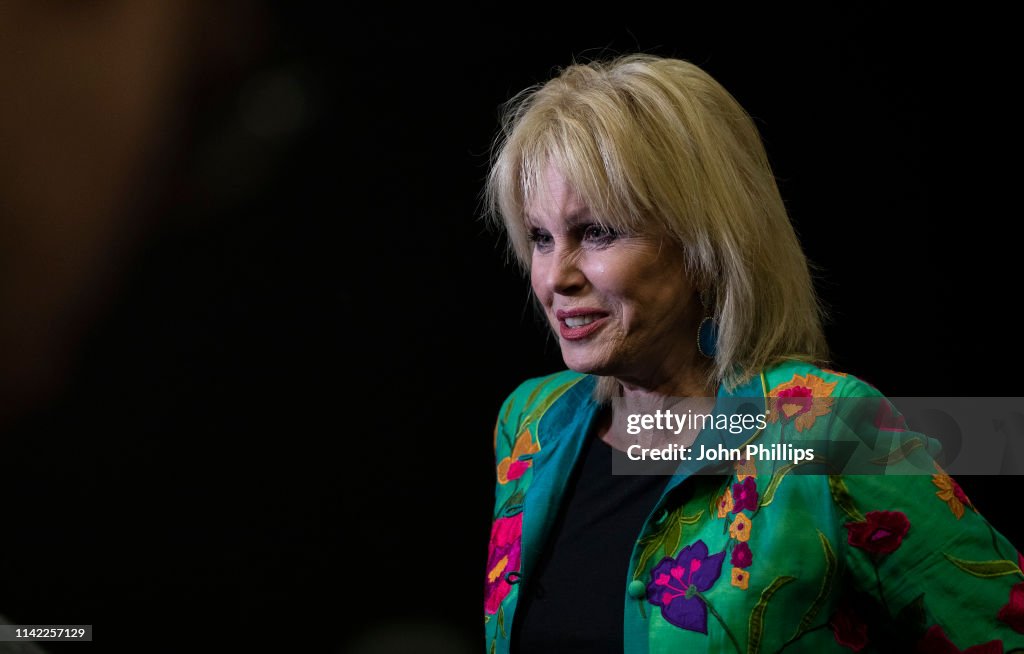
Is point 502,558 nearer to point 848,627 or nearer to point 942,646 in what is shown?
point 848,627

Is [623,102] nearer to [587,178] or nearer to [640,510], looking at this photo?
[587,178]

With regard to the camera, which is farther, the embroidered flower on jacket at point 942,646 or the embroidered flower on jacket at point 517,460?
the embroidered flower on jacket at point 517,460

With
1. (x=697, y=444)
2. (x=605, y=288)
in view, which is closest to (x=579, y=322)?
(x=605, y=288)

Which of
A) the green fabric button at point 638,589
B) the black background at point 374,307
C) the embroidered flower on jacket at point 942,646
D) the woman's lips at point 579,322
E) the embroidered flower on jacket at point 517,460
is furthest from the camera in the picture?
the black background at point 374,307

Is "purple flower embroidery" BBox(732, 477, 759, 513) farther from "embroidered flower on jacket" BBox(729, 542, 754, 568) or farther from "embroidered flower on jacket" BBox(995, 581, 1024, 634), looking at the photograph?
"embroidered flower on jacket" BBox(995, 581, 1024, 634)

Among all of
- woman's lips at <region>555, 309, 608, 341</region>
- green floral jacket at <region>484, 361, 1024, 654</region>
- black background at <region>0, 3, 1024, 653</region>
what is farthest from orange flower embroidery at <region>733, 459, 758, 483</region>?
black background at <region>0, 3, 1024, 653</region>

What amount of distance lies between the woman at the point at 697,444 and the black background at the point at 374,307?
43 centimetres

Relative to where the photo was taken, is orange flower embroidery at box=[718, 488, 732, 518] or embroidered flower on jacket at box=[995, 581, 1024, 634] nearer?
embroidered flower on jacket at box=[995, 581, 1024, 634]

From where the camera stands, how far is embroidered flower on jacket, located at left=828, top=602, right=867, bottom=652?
3.65 ft

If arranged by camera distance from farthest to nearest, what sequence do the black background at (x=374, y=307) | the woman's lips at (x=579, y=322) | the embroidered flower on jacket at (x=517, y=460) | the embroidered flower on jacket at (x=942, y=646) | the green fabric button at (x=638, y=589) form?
the black background at (x=374, y=307)
the embroidered flower on jacket at (x=517, y=460)
the woman's lips at (x=579, y=322)
the green fabric button at (x=638, y=589)
the embroidered flower on jacket at (x=942, y=646)

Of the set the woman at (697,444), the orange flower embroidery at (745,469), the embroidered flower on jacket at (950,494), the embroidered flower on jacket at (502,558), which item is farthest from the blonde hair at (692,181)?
the embroidered flower on jacket at (502,558)

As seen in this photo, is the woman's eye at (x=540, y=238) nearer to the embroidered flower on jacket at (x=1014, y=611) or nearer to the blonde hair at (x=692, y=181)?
the blonde hair at (x=692, y=181)

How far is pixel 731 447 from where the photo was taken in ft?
3.92

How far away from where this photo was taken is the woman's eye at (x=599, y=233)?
48.6 inches
